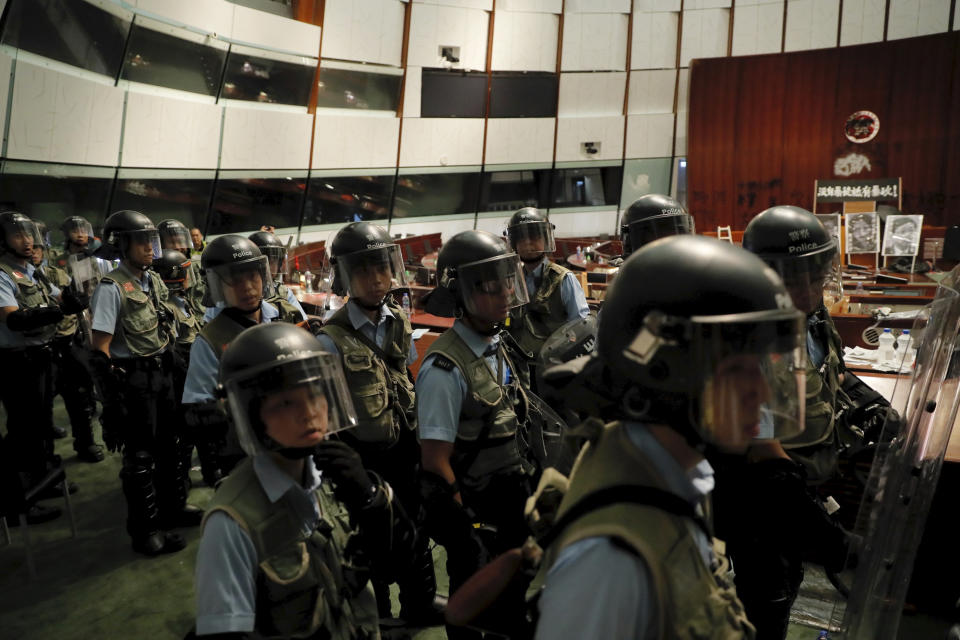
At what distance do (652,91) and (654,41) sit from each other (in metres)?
1.02

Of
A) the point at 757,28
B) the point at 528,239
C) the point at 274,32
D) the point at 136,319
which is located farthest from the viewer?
the point at 757,28

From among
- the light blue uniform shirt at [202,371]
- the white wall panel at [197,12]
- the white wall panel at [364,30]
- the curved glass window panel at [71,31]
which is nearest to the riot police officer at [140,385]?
the light blue uniform shirt at [202,371]

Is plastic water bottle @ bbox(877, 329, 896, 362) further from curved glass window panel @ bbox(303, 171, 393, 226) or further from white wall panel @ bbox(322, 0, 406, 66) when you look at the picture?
white wall panel @ bbox(322, 0, 406, 66)

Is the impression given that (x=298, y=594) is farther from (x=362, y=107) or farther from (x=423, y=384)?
(x=362, y=107)

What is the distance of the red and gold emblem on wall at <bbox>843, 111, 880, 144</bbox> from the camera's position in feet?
40.4

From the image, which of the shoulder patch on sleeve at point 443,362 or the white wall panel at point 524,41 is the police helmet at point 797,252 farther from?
the white wall panel at point 524,41

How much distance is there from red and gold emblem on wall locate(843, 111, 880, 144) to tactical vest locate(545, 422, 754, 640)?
13997 millimetres

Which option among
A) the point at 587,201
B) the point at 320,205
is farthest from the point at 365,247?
the point at 587,201

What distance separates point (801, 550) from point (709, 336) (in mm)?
1505

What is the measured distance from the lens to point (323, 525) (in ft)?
5.47

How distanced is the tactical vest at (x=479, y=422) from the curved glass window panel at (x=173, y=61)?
343 inches

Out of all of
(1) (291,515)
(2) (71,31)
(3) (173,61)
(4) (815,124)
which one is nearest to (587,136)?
(4) (815,124)

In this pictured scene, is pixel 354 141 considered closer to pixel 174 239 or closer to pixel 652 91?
pixel 652 91

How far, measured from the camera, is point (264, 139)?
36.1ft
